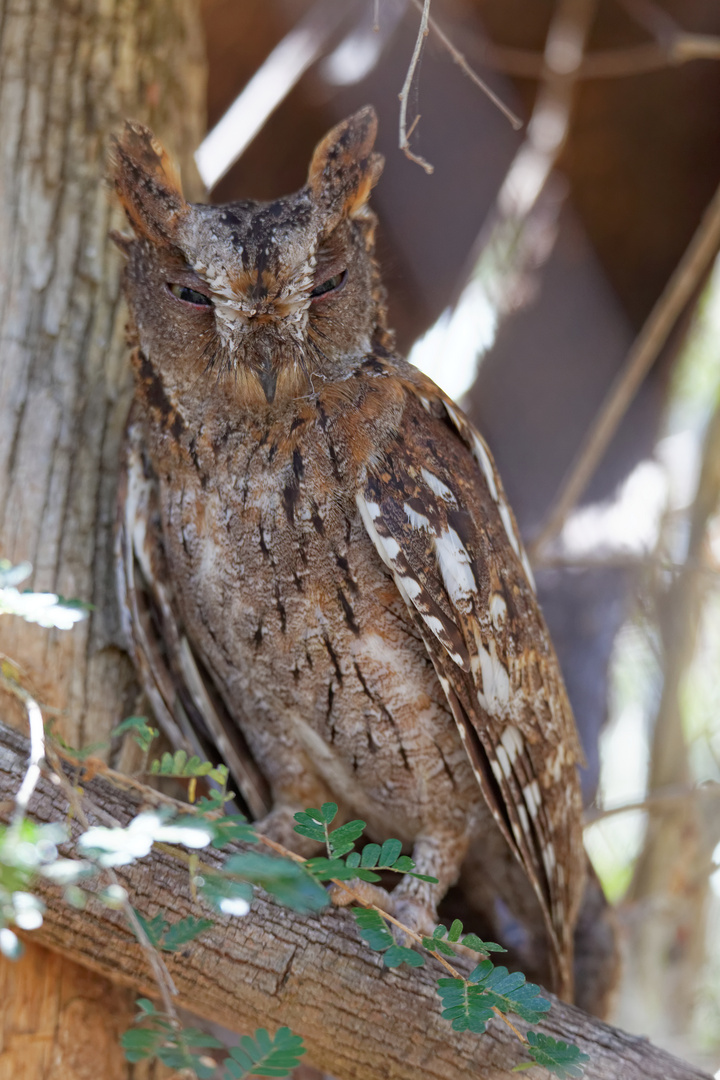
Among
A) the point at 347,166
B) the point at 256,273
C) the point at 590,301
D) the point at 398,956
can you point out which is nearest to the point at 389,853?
the point at 398,956

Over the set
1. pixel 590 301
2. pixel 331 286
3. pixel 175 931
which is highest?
pixel 590 301

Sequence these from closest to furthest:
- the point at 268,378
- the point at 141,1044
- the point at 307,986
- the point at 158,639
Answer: the point at 141,1044
the point at 307,986
the point at 268,378
the point at 158,639

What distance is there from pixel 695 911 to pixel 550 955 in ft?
4.90

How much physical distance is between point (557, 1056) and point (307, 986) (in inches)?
16.4

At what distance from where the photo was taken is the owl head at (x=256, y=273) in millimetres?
1494

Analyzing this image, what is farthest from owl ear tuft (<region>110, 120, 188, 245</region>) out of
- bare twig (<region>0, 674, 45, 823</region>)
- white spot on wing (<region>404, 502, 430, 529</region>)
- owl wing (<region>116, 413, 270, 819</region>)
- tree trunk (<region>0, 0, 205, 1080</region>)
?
bare twig (<region>0, 674, 45, 823</region>)

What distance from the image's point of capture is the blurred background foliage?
285 cm

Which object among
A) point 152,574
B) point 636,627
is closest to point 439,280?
point 636,627

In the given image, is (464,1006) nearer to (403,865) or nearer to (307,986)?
(403,865)

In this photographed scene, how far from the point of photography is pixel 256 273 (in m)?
1.46

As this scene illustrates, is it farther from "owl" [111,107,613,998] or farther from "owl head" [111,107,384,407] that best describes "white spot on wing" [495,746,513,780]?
"owl head" [111,107,384,407]

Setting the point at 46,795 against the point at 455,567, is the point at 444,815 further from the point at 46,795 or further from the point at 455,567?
the point at 46,795

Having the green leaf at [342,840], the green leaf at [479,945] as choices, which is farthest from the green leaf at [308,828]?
the green leaf at [479,945]

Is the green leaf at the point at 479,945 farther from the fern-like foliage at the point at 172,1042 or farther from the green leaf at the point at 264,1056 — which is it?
the fern-like foliage at the point at 172,1042
